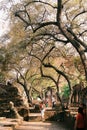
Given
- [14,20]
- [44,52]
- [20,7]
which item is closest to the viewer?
[20,7]

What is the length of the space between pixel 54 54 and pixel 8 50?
31.1ft

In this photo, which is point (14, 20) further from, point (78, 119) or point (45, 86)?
point (45, 86)

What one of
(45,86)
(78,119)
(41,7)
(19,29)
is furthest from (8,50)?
(45,86)

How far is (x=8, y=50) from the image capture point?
31.1 m

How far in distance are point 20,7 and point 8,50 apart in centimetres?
524

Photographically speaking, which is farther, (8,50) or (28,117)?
(28,117)

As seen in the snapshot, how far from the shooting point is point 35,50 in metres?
38.3

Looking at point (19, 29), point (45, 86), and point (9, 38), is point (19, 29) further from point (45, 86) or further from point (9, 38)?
point (45, 86)

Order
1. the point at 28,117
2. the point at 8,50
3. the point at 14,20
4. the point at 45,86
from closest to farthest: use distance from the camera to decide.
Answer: the point at 14,20 → the point at 8,50 → the point at 28,117 → the point at 45,86

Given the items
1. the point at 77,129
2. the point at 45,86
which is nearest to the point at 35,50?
the point at 77,129

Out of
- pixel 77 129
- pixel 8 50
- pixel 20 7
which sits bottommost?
pixel 77 129

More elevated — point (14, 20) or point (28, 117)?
point (14, 20)

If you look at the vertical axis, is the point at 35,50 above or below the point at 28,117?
above

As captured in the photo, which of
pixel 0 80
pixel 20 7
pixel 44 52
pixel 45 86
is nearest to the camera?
pixel 20 7
